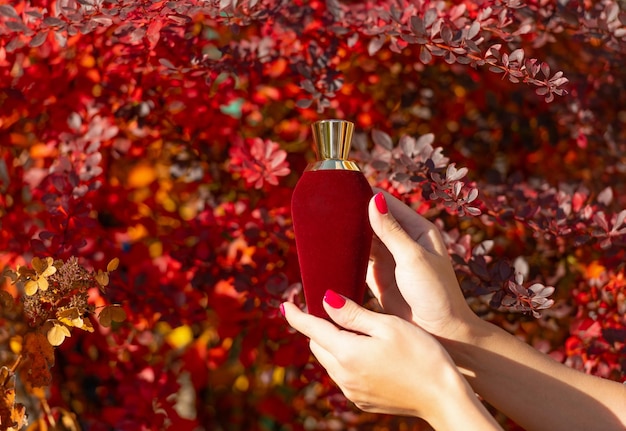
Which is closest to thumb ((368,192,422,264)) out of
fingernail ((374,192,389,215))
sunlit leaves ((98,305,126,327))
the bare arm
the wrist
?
fingernail ((374,192,389,215))

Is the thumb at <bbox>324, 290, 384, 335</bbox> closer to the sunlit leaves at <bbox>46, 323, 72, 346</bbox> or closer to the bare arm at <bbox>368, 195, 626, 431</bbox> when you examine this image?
the bare arm at <bbox>368, 195, 626, 431</bbox>

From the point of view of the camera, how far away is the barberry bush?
6.02 feet

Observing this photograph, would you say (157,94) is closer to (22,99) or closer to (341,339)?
(22,99)

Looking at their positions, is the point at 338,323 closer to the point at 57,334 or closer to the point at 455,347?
the point at 455,347

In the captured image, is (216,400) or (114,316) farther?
(216,400)

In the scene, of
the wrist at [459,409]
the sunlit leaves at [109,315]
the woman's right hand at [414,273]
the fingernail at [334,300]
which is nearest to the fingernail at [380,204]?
the woman's right hand at [414,273]

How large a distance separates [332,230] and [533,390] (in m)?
0.59

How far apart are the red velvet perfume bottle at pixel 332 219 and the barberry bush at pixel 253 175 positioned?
347mm

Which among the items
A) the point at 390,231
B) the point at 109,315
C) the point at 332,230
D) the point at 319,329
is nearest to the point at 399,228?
the point at 390,231

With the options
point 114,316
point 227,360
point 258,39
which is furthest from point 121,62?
point 227,360

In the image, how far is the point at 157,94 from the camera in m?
2.10

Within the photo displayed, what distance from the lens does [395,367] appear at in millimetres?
1223

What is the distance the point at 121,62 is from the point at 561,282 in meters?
1.48

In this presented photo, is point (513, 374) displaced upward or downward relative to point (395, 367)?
downward
